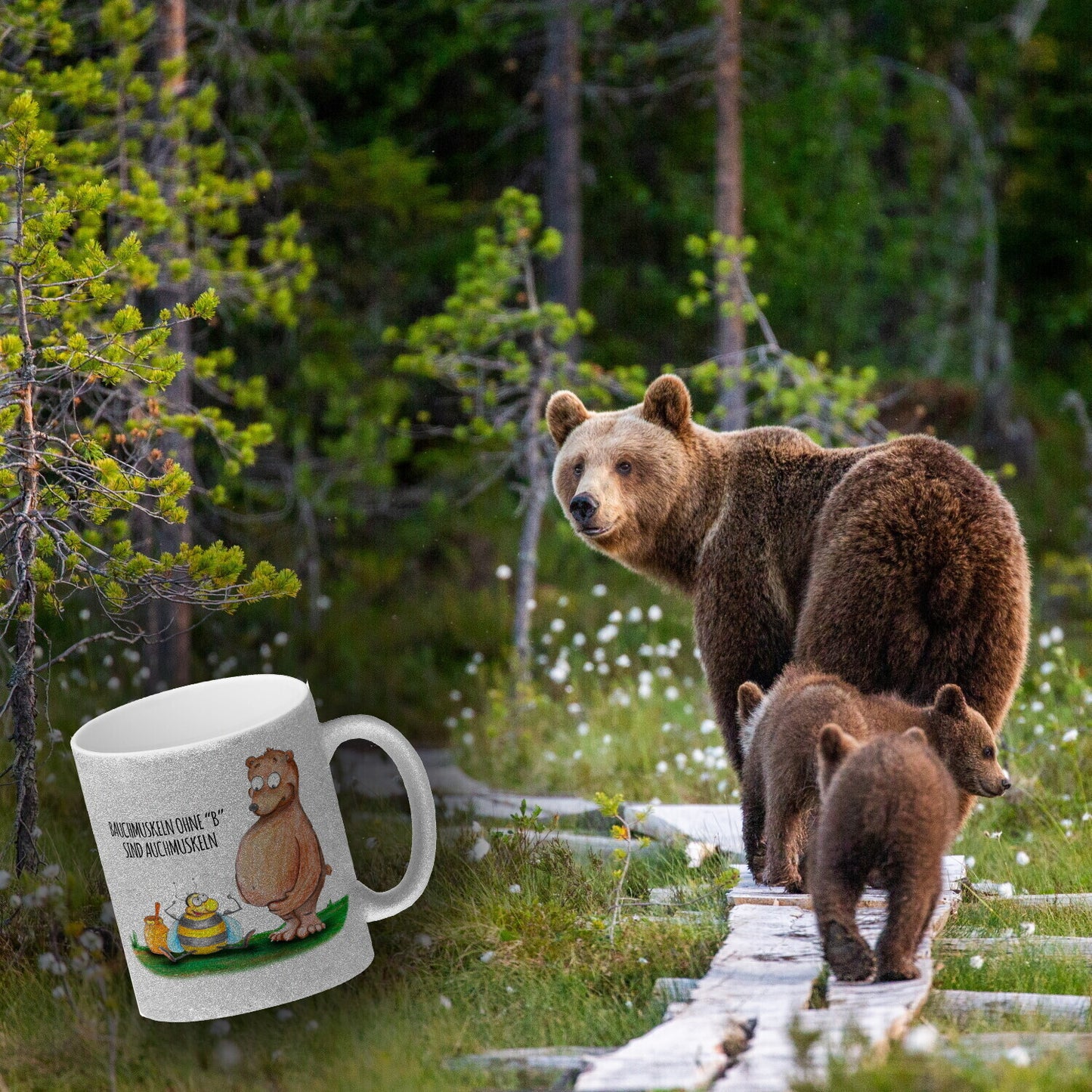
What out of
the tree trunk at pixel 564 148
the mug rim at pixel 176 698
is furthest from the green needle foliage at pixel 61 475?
the tree trunk at pixel 564 148

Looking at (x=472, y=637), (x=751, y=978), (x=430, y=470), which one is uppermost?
(x=751, y=978)

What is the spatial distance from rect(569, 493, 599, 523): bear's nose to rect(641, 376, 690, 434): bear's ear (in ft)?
1.45

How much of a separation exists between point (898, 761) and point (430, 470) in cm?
985

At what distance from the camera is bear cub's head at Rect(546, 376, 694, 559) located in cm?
437

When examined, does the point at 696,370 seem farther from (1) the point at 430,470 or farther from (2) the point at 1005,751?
(1) the point at 430,470

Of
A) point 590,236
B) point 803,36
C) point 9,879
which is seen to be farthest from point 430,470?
point 9,879

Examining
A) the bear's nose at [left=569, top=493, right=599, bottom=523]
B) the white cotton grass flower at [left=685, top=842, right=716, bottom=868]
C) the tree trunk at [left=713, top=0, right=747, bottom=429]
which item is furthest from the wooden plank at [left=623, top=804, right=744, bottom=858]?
the tree trunk at [left=713, top=0, right=747, bottom=429]

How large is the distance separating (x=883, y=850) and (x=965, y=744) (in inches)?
26.9

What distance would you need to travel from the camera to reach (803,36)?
1288 cm

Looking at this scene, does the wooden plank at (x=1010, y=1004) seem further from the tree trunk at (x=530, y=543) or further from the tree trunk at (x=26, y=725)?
the tree trunk at (x=530, y=543)

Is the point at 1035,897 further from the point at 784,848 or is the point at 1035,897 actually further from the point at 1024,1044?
the point at 1024,1044

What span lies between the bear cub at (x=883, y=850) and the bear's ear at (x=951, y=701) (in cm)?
47

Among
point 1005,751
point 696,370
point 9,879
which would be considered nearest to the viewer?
point 9,879

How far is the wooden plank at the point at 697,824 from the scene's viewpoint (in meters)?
4.99
